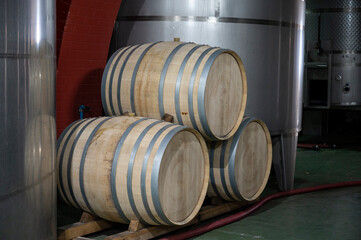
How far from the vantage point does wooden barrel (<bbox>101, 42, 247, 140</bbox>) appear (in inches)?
248

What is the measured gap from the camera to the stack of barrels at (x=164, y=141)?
5.74 meters

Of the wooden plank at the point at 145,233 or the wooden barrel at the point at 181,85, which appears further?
the wooden barrel at the point at 181,85

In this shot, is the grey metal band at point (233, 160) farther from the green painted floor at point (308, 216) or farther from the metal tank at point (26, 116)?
the metal tank at point (26, 116)

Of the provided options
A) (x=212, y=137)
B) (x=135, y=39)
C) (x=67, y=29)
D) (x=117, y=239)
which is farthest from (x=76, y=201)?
(x=135, y=39)

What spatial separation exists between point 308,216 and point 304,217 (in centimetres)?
7

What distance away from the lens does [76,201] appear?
6.19 meters

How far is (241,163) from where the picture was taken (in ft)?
23.0

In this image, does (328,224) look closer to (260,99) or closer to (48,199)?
(260,99)

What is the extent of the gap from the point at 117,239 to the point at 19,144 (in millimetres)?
1548

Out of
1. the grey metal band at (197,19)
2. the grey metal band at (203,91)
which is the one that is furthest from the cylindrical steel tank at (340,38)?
the grey metal band at (203,91)

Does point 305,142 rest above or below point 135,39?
below

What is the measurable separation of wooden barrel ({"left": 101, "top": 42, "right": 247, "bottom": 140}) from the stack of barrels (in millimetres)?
11

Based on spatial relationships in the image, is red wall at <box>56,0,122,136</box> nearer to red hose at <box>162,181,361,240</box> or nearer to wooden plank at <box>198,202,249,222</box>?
wooden plank at <box>198,202,249,222</box>

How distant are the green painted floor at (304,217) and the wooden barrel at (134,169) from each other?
0.62 metres
